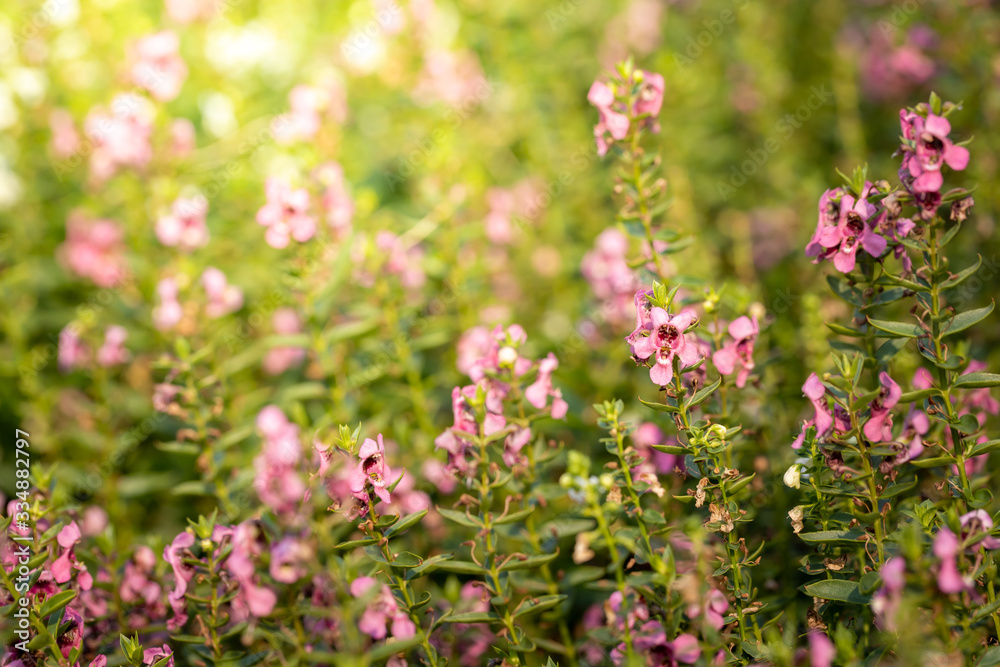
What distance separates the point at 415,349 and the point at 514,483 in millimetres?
1106

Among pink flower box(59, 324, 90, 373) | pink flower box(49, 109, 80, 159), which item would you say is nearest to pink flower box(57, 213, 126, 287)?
pink flower box(49, 109, 80, 159)

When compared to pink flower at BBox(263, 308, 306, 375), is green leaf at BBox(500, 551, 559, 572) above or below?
above

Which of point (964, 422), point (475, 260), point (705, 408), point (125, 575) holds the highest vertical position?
point (964, 422)

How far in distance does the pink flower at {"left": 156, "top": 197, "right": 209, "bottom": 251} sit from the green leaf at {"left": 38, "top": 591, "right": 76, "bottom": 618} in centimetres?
202

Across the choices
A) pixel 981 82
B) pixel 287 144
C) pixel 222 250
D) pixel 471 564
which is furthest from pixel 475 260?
pixel 981 82

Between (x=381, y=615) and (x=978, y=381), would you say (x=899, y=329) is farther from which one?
(x=381, y=615)

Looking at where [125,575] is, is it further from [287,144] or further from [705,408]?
[287,144]

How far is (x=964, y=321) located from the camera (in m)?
1.98

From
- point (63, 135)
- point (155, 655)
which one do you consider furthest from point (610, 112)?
point (63, 135)

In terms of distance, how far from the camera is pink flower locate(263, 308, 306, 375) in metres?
4.23

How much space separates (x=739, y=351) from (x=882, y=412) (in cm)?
48

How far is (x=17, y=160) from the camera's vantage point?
462 centimetres

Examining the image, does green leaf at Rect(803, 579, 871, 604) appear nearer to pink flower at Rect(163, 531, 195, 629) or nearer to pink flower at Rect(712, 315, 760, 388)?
pink flower at Rect(712, 315, 760, 388)

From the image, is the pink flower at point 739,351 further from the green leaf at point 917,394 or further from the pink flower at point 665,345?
the green leaf at point 917,394
